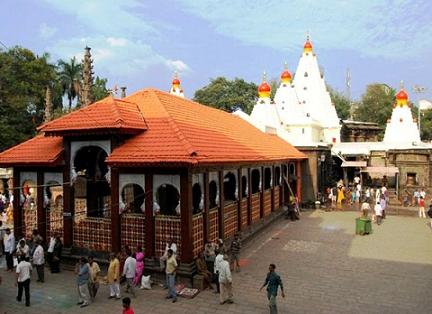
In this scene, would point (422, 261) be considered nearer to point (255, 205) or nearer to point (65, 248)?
point (255, 205)

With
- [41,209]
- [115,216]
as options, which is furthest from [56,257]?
[115,216]

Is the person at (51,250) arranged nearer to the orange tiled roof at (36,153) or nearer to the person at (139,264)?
the orange tiled roof at (36,153)

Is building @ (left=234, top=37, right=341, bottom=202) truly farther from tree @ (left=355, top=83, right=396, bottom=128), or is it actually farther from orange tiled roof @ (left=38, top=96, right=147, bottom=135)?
tree @ (left=355, top=83, right=396, bottom=128)

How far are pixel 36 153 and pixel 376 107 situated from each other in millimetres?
59594

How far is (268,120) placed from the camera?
31.6 meters

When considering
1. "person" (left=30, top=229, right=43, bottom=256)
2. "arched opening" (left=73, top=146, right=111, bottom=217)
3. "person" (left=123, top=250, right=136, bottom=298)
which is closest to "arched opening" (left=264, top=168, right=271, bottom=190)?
"arched opening" (left=73, top=146, right=111, bottom=217)

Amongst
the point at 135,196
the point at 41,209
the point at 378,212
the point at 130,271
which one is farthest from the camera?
the point at 378,212

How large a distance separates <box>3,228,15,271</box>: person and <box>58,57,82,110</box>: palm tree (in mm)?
44332

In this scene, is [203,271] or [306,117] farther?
[306,117]

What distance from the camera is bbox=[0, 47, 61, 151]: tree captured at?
121ft

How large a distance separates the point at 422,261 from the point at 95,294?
1069cm

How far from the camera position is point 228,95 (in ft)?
223

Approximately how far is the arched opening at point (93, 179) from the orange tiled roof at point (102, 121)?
1.02 meters

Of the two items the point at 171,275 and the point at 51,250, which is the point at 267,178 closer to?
the point at 171,275
